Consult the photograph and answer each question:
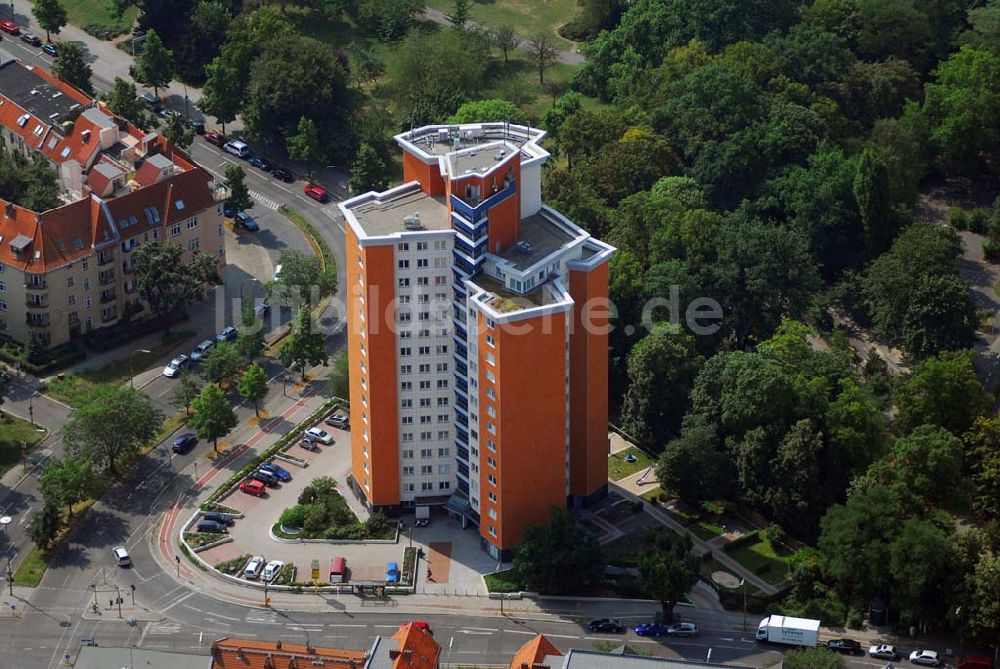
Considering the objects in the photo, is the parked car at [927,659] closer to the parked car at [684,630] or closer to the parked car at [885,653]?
the parked car at [885,653]

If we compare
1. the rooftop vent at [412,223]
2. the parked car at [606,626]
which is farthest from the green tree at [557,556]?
the rooftop vent at [412,223]

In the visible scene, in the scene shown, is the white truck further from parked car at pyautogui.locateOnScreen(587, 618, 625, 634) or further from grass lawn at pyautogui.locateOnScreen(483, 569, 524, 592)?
grass lawn at pyautogui.locateOnScreen(483, 569, 524, 592)

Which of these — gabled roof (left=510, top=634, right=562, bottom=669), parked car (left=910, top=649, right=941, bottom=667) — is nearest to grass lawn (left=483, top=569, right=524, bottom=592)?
gabled roof (left=510, top=634, right=562, bottom=669)

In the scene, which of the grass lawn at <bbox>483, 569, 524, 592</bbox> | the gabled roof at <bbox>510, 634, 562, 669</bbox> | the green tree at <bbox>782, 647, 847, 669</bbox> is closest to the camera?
the gabled roof at <bbox>510, 634, 562, 669</bbox>

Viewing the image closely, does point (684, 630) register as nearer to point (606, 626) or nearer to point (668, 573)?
point (668, 573)

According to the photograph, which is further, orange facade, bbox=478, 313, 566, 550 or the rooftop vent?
the rooftop vent

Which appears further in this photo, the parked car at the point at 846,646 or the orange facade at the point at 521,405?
the orange facade at the point at 521,405
